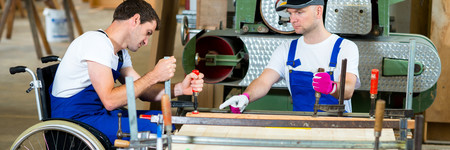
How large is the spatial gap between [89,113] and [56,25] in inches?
260

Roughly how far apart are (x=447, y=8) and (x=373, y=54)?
85 centimetres

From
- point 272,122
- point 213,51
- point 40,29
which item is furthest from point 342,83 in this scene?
point 40,29

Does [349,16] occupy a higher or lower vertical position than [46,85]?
higher

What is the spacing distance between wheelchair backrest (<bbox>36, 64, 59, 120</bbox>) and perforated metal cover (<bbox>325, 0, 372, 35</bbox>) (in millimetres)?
1808

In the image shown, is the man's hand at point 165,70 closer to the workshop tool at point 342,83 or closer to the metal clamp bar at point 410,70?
the workshop tool at point 342,83

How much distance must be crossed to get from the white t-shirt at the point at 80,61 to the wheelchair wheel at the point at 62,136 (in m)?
→ 0.25

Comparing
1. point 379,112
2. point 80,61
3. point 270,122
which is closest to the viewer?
point 379,112

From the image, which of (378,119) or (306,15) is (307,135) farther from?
(306,15)

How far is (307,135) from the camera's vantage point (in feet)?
7.94

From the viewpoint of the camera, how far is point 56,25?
30.0 feet

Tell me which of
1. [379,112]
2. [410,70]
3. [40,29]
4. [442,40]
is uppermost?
[40,29]

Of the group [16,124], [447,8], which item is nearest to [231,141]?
[447,8]

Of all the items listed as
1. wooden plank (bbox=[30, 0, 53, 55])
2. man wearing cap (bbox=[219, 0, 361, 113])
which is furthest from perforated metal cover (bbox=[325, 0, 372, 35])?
wooden plank (bbox=[30, 0, 53, 55])

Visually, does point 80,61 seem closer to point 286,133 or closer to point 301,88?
point 286,133
